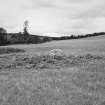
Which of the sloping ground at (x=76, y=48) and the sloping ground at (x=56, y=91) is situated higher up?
the sloping ground at (x=76, y=48)

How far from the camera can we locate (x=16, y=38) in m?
68.4

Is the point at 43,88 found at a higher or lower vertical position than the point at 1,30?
lower

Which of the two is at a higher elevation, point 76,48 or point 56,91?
point 76,48

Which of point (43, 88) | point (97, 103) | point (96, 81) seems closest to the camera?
point (97, 103)

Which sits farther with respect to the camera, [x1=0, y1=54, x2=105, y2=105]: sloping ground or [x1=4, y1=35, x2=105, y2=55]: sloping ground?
[x1=4, y1=35, x2=105, y2=55]: sloping ground

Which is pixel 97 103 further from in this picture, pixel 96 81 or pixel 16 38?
pixel 16 38

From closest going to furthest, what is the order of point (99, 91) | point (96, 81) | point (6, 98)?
1. point (6, 98)
2. point (99, 91)
3. point (96, 81)

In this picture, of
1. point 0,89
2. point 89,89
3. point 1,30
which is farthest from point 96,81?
point 1,30

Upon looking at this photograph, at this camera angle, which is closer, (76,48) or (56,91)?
(56,91)

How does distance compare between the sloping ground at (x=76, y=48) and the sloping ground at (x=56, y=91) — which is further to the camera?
the sloping ground at (x=76, y=48)

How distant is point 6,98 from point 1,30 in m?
60.9

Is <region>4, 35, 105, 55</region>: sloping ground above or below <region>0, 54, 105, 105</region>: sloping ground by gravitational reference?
above

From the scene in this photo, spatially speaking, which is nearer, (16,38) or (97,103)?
(97,103)

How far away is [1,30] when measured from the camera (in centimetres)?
6275
